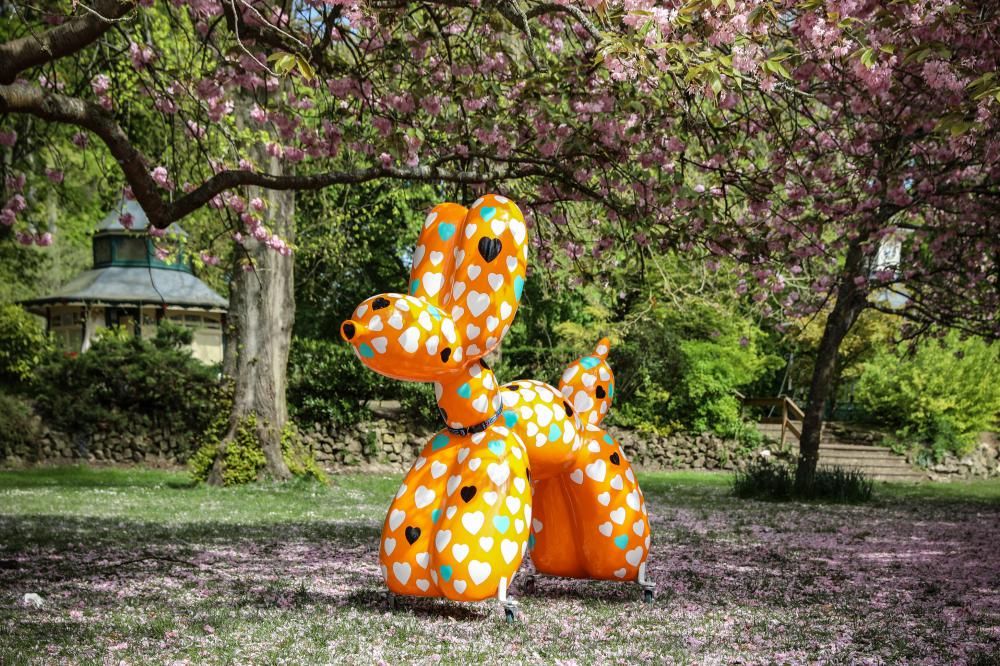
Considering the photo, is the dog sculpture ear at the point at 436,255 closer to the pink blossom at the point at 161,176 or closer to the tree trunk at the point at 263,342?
the pink blossom at the point at 161,176

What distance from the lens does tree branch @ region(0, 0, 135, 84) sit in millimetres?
5277

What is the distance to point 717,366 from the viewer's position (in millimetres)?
26734

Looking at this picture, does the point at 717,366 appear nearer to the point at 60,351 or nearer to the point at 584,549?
the point at 60,351

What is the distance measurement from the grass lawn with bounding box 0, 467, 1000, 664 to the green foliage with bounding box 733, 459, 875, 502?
303 cm

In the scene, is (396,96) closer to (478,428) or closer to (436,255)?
(436,255)

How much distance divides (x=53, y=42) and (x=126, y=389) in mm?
17182

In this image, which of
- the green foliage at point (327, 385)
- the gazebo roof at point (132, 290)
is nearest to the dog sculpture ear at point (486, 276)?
the green foliage at point (327, 385)

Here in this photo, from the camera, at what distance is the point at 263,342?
15.7 meters

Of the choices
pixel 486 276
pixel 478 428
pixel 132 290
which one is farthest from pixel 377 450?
pixel 486 276

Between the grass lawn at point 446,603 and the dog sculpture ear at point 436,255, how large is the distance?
1.95 meters

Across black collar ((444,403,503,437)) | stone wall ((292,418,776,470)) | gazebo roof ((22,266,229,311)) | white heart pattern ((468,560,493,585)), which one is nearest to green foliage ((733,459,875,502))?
stone wall ((292,418,776,470))

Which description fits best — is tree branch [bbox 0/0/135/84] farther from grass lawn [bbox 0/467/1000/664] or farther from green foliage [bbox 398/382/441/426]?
green foliage [bbox 398/382/441/426]

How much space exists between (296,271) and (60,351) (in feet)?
25.9

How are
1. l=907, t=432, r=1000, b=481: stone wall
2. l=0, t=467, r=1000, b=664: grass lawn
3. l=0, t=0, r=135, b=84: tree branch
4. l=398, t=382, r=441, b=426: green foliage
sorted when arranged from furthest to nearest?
l=907, t=432, r=1000, b=481: stone wall → l=398, t=382, r=441, b=426: green foliage → l=0, t=0, r=135, b=84: tree branch → l=0, t=467, r=1000, b=664: grass lawn
